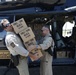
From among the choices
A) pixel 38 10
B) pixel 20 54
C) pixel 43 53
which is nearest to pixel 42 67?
pixel 43 53

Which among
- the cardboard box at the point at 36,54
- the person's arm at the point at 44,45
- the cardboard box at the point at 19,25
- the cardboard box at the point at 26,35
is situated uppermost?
the cardboard box at the point at 19,25

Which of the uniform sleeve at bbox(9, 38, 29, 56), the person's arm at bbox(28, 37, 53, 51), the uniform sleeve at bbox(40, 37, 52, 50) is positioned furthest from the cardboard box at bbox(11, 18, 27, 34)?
the uniform sleeve at bbox(40, 37, 52, 50)

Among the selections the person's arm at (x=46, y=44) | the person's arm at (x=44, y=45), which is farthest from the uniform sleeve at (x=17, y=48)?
the person's arm at (x=46, y=44)

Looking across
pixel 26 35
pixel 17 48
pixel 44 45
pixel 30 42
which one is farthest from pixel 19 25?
pixel 44 45

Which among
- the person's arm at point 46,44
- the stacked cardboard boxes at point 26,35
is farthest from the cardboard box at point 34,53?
the person's arm at point 46,44

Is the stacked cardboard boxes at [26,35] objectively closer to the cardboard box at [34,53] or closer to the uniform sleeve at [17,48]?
the cardboard box at [34,53]

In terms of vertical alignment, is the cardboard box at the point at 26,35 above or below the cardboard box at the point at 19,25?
below

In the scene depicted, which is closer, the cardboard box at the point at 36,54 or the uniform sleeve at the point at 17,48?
the uniform sleeve at the point at 17,48

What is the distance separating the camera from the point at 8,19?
7422 millimetres

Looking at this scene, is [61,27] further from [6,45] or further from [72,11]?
[6,45]

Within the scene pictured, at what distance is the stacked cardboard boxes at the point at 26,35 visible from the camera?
6753 mm

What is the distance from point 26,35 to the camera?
6.79 meters

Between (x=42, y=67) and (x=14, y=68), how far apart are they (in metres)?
0.69

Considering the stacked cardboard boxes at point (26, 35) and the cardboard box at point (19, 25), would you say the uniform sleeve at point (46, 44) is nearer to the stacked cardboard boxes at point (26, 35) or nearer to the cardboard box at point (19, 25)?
the stacked cardboard boxes at point (26, 35)
